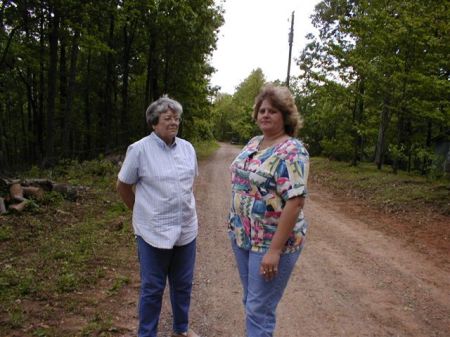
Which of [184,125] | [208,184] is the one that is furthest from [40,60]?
[184,125]

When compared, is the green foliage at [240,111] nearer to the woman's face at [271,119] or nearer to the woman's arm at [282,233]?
the woman's face at [271,119]

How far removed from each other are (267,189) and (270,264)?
1.48ft

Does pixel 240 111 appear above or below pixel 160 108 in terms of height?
above

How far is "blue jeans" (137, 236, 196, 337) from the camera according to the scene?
312cm

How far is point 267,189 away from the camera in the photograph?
242 centimetres

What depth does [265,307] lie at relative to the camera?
252 cm

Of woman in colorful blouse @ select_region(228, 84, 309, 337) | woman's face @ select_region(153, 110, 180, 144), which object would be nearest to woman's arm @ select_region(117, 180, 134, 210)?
woman's face @ select_region(153, 110, 180, 144)

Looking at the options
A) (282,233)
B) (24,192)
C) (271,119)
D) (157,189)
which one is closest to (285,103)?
(271,119)

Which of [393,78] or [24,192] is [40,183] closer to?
[24,192]

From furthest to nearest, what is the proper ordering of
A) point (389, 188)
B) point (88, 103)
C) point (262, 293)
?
1. point (88, 103)
2. point (389, 188)
3. point (262, 293)

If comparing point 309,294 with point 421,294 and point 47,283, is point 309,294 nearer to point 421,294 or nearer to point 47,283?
point 421,294

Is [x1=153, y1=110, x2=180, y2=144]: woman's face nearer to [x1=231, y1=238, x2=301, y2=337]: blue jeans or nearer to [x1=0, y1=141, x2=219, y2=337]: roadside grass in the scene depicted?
[x1=231, y1=238, x2=301, y2=337]: blue jeans

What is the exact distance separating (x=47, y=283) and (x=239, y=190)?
315 centimetres

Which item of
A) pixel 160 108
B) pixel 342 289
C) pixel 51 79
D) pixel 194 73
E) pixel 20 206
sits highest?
pixel 194 73
